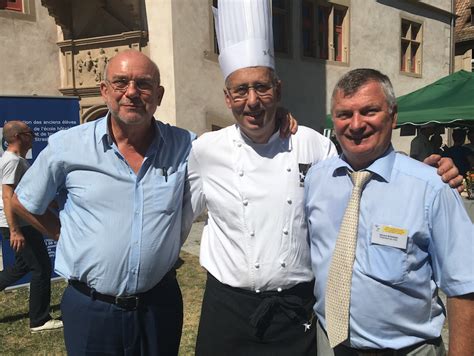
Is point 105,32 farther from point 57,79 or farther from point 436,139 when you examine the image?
point 436,139

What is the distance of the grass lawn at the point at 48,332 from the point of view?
3.55 metres

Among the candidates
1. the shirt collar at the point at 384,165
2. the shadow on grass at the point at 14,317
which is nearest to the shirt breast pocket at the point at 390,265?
the shirt collar at the point at 384,165

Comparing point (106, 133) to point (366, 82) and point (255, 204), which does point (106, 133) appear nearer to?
point (255, 204)

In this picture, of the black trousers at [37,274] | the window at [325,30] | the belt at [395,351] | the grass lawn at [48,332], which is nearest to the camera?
the belt at [395,351]

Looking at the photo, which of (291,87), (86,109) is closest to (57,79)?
(86,109)

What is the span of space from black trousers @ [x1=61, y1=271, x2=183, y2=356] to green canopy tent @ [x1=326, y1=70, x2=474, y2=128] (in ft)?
18.6

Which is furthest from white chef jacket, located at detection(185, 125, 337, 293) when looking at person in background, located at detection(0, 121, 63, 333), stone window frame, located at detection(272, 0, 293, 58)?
stone window frame, located at detection(272, 0, 293, 58)

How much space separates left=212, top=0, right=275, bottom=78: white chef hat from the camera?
1954 millimetres

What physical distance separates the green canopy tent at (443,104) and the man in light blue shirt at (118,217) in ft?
18.4

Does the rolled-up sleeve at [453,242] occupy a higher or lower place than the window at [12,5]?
lower

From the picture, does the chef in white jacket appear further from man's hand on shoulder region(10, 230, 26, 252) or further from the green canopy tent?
the green canopy tent

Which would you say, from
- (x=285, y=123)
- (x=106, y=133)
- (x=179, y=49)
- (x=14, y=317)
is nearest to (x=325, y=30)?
(x=179, y=49)

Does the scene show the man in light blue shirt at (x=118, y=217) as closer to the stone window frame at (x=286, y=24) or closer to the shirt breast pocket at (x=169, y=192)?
the shirt breast pocket at (x=169, y=192)

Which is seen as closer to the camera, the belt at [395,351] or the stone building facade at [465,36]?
the belt at [395,351]
